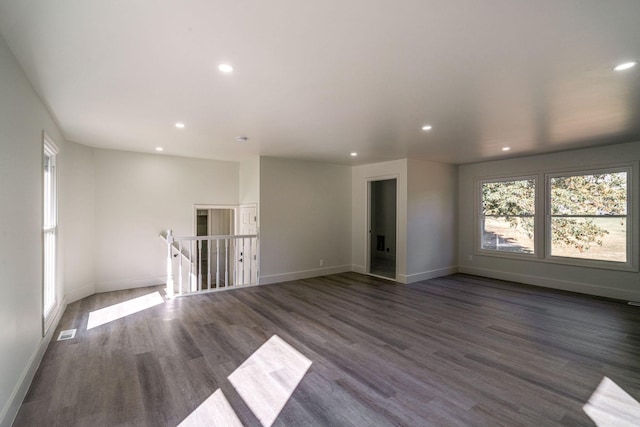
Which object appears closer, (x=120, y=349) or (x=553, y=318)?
(x=120, y=349)

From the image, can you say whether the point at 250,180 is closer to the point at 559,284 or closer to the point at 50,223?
the point at 50,223

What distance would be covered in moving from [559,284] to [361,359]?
4.85 metres

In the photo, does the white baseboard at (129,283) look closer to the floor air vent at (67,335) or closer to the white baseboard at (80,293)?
the white baseboard at (80,293)

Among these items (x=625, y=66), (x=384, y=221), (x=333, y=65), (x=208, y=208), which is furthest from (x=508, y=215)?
(x=208, y=208)

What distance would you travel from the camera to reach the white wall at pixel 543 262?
15.9ft

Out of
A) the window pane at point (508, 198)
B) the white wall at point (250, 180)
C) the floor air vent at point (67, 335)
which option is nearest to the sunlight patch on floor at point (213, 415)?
the floor air vent at point (67, 335)

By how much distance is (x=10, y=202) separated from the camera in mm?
2088

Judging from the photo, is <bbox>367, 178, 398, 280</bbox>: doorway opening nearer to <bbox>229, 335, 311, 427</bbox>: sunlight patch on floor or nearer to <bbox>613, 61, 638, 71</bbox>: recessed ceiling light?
<bbox>229, 335, 311, 427</bbox>: sunlight patch on floor

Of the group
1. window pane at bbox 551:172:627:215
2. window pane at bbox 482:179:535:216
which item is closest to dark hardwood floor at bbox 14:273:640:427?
window pane at bbox 551:172:627:215

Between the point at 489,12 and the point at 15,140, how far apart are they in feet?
10.9

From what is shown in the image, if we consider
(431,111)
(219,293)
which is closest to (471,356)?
(431,111)

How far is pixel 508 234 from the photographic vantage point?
6.30 m

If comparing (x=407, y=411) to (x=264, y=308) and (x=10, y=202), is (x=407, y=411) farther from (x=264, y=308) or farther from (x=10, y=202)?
(x=10, y=202)

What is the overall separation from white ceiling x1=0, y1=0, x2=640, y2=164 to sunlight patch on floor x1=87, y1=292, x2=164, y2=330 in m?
2.57
